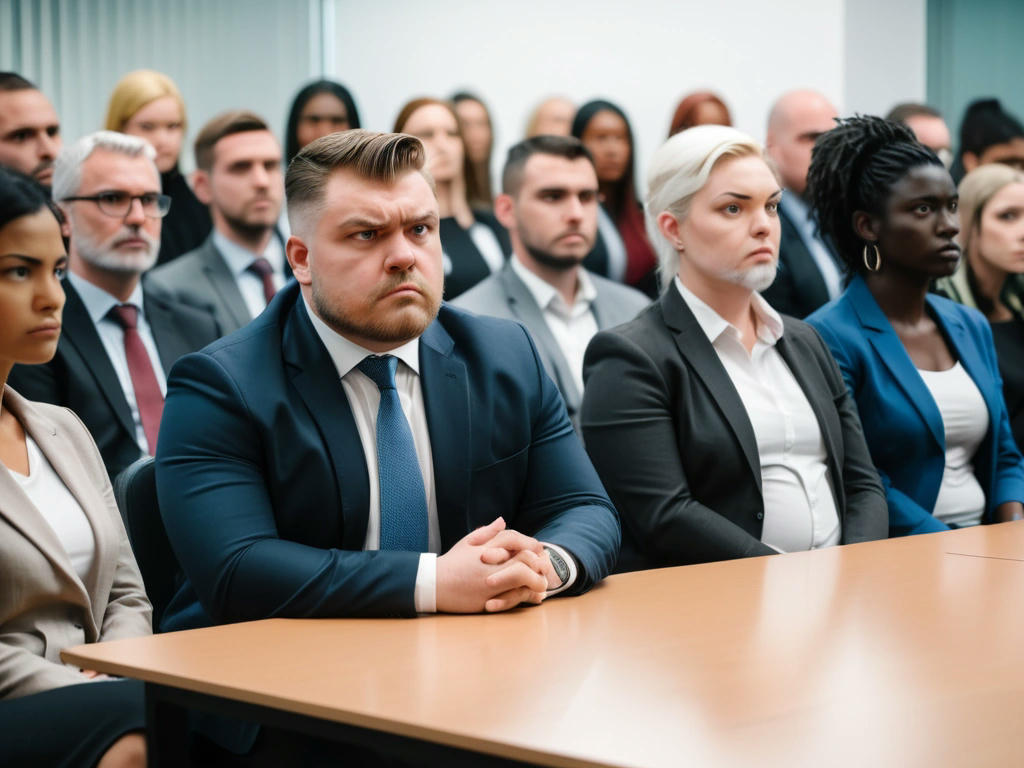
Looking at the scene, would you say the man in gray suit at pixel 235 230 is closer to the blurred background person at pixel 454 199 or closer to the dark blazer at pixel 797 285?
the blurred background person at pixel 454 199

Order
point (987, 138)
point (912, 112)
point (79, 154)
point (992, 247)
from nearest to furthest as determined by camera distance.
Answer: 1. point (79, 154)
2. point (992, 247)
3. point (912, 112)
4. point (987, 138)

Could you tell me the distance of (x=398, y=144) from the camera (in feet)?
6.85

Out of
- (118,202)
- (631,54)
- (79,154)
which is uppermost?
(631,54)

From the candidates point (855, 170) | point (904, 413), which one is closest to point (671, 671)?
point (904, 413)

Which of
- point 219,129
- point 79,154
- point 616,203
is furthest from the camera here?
point 616,203

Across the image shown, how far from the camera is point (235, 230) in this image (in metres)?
4.55

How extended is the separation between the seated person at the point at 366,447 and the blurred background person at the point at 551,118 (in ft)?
12.8

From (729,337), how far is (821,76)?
5313 millimetres

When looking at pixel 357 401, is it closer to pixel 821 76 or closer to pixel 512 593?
pixel 512 593

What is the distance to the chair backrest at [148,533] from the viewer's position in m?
2.14

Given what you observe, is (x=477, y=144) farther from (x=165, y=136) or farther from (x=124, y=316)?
(x=124, y=316)

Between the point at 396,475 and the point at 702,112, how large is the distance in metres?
3.71

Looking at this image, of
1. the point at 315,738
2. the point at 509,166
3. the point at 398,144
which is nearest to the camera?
the point at 315,738

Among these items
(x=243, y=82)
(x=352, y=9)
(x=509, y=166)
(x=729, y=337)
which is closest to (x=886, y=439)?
(x=729, y=337)
